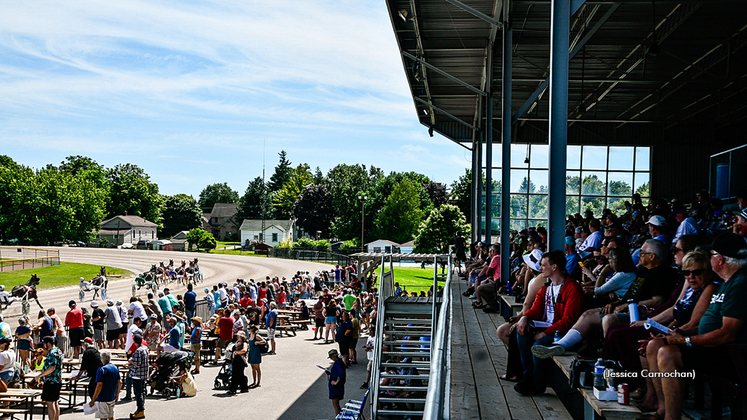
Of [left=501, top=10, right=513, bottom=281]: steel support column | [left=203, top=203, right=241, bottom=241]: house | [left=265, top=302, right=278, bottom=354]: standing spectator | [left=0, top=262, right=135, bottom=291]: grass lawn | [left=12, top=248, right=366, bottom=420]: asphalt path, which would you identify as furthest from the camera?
[left=203, top=203, right=241, bottom=241]: house

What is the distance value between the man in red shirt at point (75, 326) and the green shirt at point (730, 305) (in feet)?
56.0

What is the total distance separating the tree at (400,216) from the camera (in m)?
70.8

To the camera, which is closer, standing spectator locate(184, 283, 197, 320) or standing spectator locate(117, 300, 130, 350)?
standing spectator locate(117, 300, 130, 350)

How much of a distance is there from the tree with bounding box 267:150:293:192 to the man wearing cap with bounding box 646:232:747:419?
5141 inches

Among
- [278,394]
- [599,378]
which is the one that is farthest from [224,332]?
[599,378]

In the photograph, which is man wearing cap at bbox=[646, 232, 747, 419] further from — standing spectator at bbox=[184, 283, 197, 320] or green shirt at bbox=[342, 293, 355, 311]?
standing spectator at bbox=[184, 283, 197, 320]

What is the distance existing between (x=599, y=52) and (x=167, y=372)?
58.4ft

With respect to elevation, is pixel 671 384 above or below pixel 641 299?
below

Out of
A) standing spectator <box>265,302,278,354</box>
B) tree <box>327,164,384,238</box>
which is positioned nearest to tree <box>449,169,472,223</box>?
tree <box>327,164,384,238</box>

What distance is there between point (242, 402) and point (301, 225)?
254 feet

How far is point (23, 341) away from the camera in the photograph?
15203 mm

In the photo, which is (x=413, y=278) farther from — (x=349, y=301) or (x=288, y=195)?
(x=288, y=195)

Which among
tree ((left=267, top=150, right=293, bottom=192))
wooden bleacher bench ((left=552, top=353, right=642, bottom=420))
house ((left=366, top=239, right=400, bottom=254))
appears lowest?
house ((left=366, top=239, right=400, bottom=254))

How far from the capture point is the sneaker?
5.01 meters
